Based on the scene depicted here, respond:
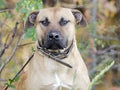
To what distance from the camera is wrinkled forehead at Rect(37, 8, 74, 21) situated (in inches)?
273

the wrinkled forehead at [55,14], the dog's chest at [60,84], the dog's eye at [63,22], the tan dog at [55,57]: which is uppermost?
the wrinkled forehead at [55,14]

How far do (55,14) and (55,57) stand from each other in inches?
17.8

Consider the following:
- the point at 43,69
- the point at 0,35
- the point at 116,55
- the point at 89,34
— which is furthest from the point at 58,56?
the point at 116,55

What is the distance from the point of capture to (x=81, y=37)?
10.9m

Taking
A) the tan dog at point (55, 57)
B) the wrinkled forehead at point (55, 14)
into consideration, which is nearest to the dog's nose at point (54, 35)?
the tan dog at point (55, 57)

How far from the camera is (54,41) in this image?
6660 mm

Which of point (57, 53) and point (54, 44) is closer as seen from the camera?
point (54, 44)

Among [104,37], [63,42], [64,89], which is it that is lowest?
[104,37]

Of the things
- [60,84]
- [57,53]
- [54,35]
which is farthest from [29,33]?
[60,84]

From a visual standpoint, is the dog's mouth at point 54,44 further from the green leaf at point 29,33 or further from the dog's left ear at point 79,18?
the dog's left ear at point 79,18

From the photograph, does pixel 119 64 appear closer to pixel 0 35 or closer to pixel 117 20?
pixel 117 20

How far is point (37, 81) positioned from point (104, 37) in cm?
477

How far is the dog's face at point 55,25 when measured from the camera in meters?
6.69

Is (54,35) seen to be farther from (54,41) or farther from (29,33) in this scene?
(29,33)
